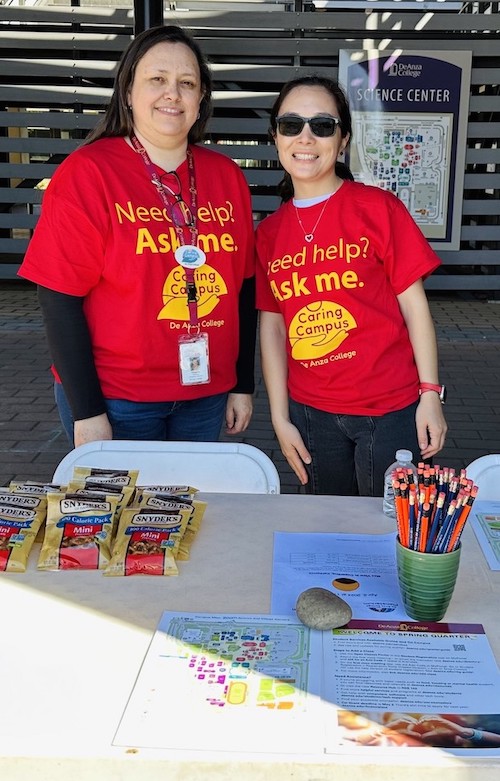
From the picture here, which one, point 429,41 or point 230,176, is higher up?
point 429,41

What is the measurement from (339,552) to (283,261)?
93cm

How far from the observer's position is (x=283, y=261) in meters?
2.26

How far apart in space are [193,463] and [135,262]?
21.8 inches

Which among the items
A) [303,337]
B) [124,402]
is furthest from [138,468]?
[303,337]

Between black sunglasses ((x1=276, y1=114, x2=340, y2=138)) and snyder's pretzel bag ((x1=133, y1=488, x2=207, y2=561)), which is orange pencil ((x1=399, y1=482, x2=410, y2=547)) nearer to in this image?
snyder's pretzel bag ((x1=133, y1=488, x2=207, y2=561))

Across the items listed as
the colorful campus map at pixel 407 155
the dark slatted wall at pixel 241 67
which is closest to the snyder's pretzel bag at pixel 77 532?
the colorful campus map at pixel 407 155

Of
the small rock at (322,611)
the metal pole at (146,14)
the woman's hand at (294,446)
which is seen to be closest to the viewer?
the small rock at (322,611)

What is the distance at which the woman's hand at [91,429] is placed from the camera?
2.23 metres

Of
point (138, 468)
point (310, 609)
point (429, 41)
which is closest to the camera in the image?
point (310, 609)

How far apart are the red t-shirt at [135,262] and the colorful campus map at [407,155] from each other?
18.7 ft

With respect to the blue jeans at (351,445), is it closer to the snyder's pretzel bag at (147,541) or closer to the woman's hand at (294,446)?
the woman's hand at (294,446)

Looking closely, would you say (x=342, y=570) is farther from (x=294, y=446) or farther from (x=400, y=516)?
(x=294, y=446)

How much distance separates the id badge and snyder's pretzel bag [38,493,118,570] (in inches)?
25.4

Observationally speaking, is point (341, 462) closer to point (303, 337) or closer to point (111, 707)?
point (303, 337)
